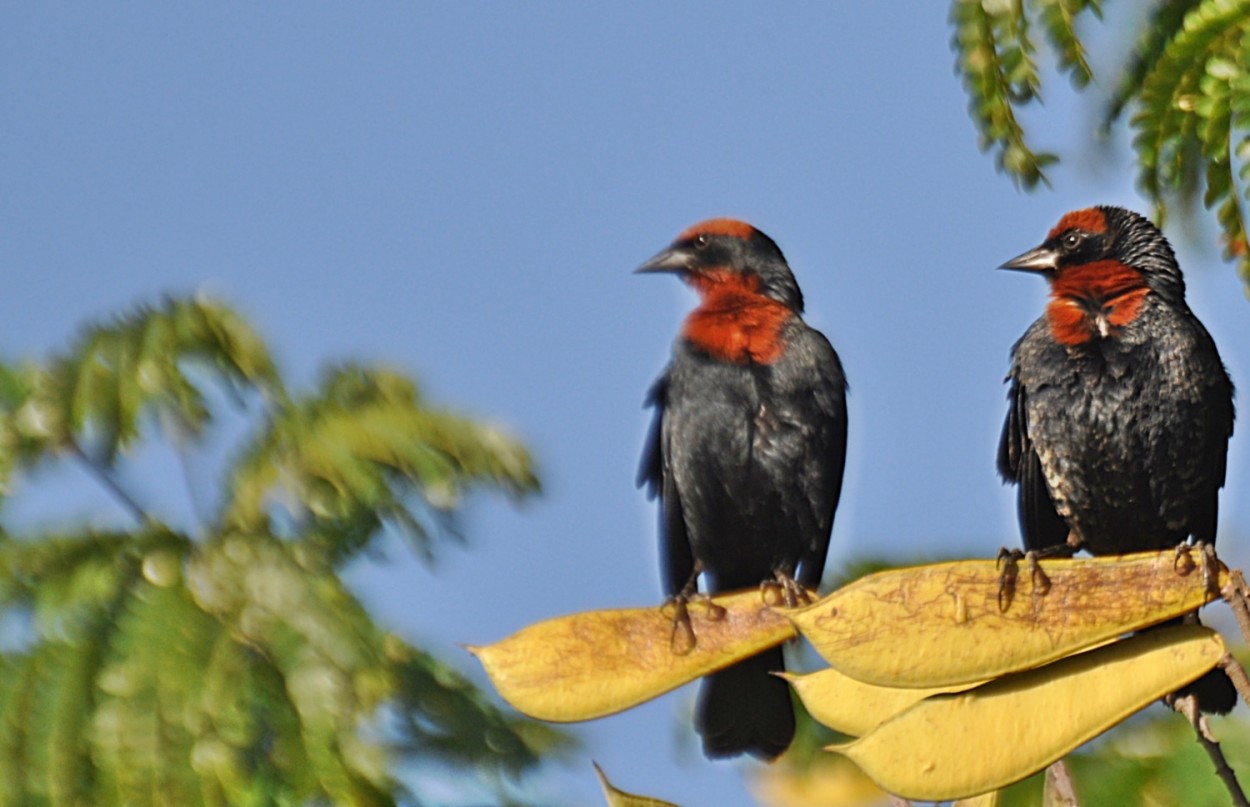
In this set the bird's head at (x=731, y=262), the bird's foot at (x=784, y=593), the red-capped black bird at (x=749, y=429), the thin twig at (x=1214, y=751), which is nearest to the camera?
the thin twig at (x=1214, y=751)

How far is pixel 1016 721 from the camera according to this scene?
249cm

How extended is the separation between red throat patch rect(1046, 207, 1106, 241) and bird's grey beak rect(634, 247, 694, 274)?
938 millimetres

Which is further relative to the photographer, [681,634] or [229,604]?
[229,604]

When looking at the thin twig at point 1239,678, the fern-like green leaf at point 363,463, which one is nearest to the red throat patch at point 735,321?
the fern-like green leaf at point 363,463

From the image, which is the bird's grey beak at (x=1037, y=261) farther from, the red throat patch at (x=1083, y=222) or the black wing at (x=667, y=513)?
the black wing at (x=667, y=513)

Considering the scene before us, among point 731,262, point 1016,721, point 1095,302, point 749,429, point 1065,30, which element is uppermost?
point 1065,30

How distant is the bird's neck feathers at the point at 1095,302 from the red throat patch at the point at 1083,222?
114 mm

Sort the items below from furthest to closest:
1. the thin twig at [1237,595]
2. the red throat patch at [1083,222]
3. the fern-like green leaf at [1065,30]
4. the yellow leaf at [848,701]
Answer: the red throat patch at [1083,222] → the fern-like green leaf at [1065,30] → the yellow leaf at [848,701] → the thin twig at [1237,595]

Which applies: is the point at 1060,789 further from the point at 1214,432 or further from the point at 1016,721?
the point at 1214,432

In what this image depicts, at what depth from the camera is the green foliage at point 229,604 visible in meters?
3.18

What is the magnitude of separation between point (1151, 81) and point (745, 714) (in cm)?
164

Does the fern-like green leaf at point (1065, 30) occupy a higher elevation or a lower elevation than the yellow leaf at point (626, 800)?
higher

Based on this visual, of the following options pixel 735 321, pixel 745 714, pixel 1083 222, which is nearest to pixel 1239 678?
pixel 745 714

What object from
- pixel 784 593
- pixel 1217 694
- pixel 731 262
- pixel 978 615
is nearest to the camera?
pixel 978 615
